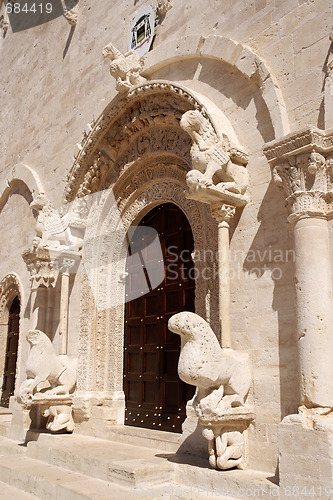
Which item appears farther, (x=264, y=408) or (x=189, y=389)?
(x=189, y=389)

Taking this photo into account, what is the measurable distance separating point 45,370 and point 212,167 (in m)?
3.14

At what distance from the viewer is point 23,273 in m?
8.37

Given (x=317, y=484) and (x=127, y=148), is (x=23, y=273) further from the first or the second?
(x=317, y=484)

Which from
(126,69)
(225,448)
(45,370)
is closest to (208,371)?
(225,448)

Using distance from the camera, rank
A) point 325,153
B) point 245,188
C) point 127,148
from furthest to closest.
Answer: point 127,148 < point 245,188 < point 325,153

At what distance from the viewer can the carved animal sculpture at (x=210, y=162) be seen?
13.5ft

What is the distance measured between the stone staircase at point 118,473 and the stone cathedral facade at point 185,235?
Answer: 89 millimetres

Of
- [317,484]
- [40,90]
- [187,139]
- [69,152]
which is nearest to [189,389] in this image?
[317,484]

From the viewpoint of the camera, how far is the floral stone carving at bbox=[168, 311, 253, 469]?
3.66 metres

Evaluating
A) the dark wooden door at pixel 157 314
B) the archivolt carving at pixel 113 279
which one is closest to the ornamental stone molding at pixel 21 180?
the archivolt carving at pixel 113 279

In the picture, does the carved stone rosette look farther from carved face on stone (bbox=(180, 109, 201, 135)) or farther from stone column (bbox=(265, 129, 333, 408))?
stone column (bbox=(265, 129, 333, 408))

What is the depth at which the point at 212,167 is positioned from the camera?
13.6 ft

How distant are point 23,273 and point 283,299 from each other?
5649 millimetres

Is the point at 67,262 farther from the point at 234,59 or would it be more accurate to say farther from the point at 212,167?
the point at 234,59
